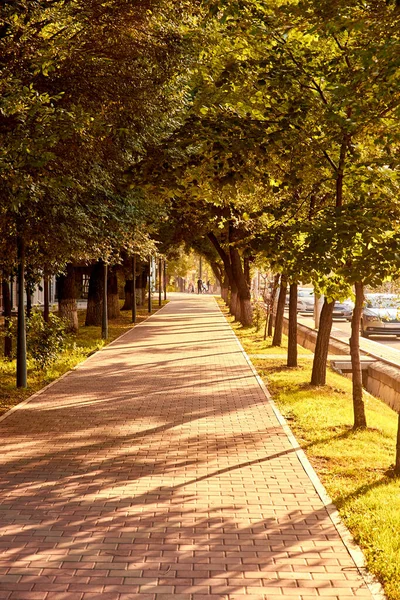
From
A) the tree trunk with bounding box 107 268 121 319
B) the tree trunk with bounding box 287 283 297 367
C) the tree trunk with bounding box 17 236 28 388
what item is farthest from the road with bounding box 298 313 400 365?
the tree trunk with bounding box 107 268 121 319

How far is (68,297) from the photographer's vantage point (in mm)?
23797

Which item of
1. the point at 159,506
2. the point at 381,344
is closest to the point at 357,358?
the point at 159,506

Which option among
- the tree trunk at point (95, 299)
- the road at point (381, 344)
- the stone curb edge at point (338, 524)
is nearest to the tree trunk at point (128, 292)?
the tree trunk at point (95, 299)

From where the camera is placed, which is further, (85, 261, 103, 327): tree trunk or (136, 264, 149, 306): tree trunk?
(136, 264, 149, 306): tree trunk

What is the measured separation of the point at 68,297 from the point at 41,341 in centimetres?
811

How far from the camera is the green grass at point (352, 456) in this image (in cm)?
568

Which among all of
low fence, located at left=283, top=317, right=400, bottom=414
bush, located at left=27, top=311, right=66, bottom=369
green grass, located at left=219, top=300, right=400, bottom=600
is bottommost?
low fence, located at left=283, top=317, right=400, bottom=414

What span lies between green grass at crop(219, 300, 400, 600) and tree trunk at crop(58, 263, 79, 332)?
9.45 metres

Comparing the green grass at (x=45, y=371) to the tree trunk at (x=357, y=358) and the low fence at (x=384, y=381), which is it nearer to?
the tree trunk at (x=357, y=358)

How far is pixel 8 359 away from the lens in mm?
16812

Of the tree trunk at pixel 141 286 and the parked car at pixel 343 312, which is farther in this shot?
the tree trunk at pixel 141 286

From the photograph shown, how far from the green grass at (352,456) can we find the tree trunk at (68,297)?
31.0ft

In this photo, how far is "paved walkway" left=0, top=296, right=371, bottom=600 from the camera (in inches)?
195

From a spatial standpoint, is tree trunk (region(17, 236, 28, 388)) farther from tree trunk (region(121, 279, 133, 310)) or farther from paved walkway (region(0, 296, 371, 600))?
tree trunk (region(121, 279, 133, 310))
